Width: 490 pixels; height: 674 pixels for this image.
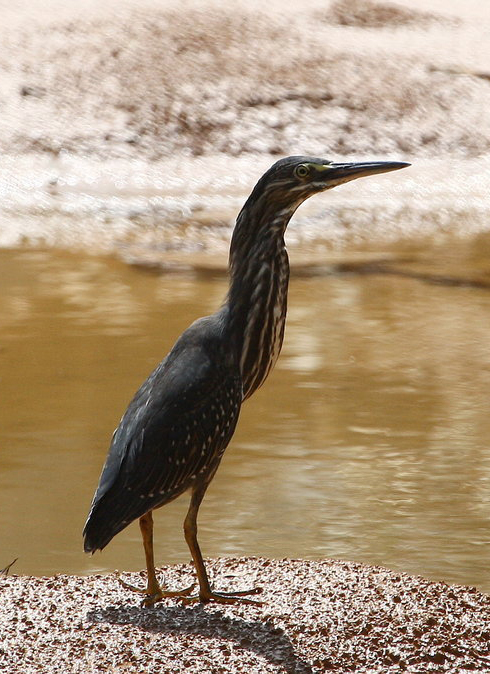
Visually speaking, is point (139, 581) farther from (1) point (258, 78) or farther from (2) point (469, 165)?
(1) point (258, 78)

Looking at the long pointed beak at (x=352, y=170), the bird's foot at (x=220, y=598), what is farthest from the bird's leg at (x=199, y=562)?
the long pointed beak at (x=352, y=170)

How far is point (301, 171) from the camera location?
14.6ft

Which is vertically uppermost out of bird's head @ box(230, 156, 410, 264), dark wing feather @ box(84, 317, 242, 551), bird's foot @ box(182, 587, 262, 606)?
bird's head @ box(230, 156, 410, 264)

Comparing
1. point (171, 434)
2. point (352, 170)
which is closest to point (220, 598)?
point (171, 434)

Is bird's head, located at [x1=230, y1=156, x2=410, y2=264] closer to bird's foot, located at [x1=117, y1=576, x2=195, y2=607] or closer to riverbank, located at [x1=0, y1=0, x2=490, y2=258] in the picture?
bird's foot, located at [x1=117, y1=576, x2=195, y2=607]

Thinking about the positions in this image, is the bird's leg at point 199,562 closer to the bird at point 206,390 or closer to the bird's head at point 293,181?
the bird at point 206,390

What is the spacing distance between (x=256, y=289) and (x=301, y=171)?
0.42 m

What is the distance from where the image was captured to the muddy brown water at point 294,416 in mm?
5668

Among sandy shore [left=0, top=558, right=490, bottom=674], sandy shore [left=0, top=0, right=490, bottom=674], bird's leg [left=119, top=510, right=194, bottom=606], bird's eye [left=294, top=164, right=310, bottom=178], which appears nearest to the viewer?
sandy shore [left=0, top=558, right=490, bottom=674]

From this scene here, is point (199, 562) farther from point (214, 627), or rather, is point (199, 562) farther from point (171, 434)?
point (171, 434)

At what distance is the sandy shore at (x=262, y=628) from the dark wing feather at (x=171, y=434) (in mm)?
344

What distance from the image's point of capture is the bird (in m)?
4.20

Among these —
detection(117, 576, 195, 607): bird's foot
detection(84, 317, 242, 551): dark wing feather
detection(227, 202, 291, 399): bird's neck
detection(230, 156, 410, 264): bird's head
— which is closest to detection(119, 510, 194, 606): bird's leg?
detection(117, 576, 195, 607): bird's foot

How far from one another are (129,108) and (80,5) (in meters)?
2.09
